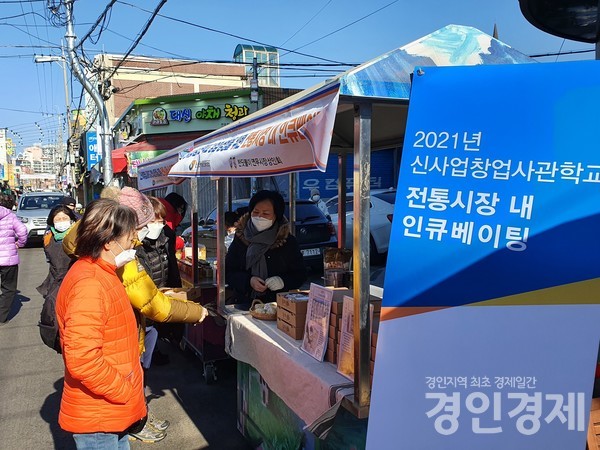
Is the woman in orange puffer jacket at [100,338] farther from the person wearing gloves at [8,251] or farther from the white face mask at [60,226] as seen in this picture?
the person wearing gloves at [8,251]

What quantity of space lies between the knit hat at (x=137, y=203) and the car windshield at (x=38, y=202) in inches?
660

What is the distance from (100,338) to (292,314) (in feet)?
4.22

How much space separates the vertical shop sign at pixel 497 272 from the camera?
5.45ft

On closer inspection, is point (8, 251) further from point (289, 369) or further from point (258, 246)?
point (289, 369)

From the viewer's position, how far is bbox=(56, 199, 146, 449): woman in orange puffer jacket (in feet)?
6.90

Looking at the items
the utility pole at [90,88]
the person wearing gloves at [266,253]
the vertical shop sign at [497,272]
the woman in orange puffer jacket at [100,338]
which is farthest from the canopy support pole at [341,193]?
the utility pole at [90,88]

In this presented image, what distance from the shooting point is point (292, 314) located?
3.14 meters

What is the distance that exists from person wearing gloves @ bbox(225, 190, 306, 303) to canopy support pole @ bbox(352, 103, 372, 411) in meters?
1.80

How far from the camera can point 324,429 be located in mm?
2320

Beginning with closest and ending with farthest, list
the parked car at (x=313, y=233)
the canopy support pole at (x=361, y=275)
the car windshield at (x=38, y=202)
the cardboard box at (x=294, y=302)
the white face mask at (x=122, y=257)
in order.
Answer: the canopy support pole at (x=361, y=275)
the white face mask at (x=122, y=257)
the cardboard box at (x=294, y=302)
the parked car at (x=313, y=233)
the car windshield at (x=38, y=202)

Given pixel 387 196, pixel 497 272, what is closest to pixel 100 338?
pixel 497 272

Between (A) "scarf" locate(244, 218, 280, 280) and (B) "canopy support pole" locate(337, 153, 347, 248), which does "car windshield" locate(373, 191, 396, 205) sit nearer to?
(B) "canopy support pole" locate(337, 153, 347, 248)

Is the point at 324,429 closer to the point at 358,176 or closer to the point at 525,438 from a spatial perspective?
the point at 525,438

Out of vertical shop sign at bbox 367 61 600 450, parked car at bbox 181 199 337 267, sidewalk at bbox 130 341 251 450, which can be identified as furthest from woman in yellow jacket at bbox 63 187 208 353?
parked car at bbox 181 199 337 267
